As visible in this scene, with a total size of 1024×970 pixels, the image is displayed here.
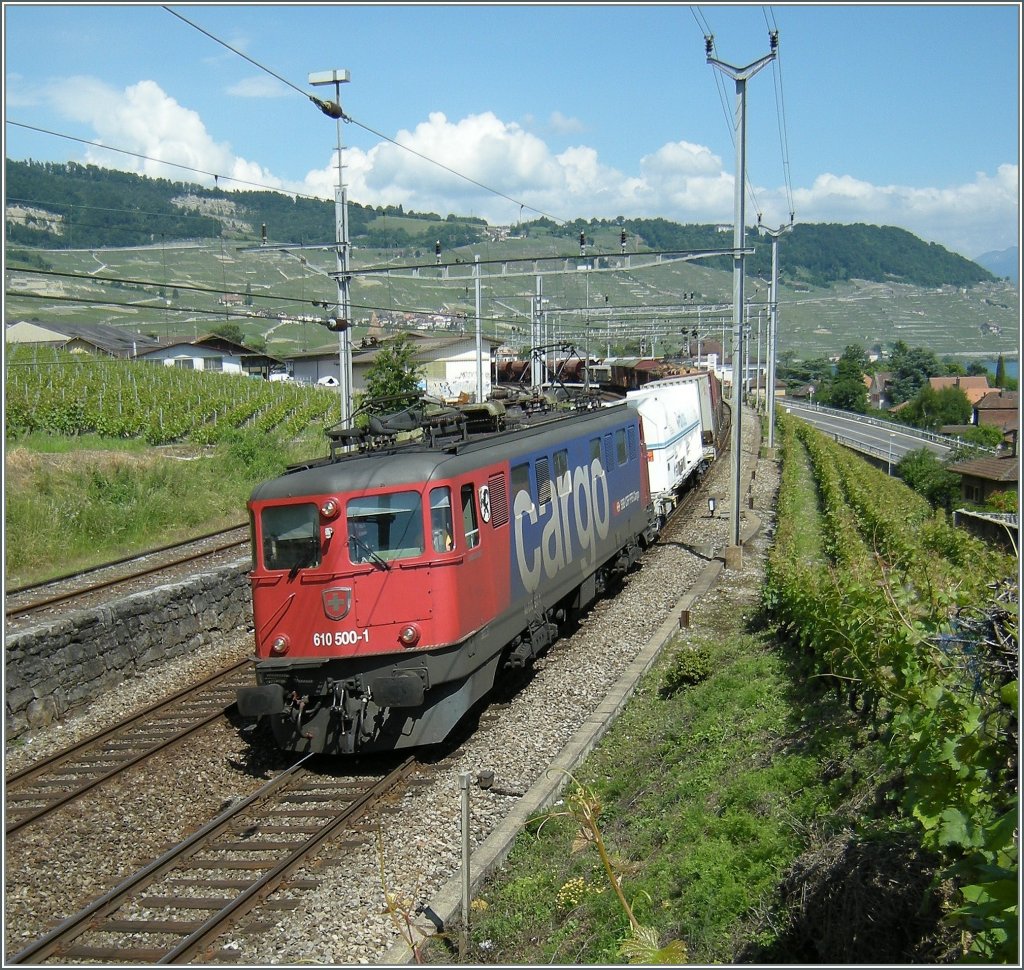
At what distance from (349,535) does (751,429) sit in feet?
149

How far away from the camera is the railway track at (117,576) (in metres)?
14.1

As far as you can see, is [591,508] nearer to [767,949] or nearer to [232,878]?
[232,878]

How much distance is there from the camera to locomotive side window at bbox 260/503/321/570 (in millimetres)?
10047

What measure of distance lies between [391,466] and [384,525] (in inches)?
24.0

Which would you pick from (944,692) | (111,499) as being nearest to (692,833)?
(944,692)

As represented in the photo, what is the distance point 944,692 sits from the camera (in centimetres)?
525

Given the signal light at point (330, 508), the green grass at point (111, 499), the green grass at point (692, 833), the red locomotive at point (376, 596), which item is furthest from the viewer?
the green grass at point (111, 499)

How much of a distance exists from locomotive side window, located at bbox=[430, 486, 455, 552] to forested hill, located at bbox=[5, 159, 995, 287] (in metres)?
32.5

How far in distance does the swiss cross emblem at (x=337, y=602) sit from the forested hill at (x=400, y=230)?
32.4 meters

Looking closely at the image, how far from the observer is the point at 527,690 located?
12445mm

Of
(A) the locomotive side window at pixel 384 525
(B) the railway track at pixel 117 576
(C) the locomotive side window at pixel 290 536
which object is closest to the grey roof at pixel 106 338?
(B) the railway track at pixel 117 576

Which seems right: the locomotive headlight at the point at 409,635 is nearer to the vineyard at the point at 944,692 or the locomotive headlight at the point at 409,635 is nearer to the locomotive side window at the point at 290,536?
the locomotive side window at the point at 290,536

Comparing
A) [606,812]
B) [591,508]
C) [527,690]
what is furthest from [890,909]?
[591,508]

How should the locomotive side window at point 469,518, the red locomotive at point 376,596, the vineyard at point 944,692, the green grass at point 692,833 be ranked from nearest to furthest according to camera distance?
1. the vineyard at point 944,692
2. the green grass at point 692,833
3. the red locomotive at point 376,596
4. the locomotive side window at point 469,518
